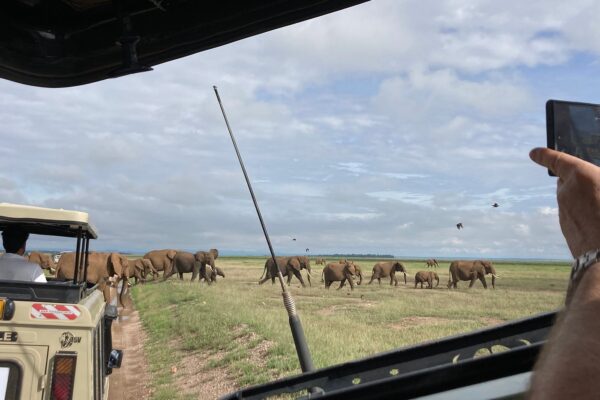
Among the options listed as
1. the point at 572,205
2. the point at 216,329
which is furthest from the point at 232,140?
the point at 216,329

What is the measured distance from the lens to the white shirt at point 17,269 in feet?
15.8

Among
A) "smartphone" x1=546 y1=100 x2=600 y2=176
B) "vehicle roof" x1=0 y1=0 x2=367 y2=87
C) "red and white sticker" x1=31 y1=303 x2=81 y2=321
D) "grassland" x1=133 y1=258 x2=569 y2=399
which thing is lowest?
"grassland" x1=133 y1=258 x2=569 y2=399

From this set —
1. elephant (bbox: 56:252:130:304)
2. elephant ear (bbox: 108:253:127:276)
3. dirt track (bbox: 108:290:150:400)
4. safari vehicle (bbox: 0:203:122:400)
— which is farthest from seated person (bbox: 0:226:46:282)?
elephant ear (bbox: 108:253:127:276)

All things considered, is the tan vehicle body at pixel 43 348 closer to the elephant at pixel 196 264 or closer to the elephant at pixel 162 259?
the elephant at pixel 196 264

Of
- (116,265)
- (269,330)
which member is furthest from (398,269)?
(269,330)

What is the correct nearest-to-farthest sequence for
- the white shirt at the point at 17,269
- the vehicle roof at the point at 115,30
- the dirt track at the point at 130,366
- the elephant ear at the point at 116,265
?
1. the vehicle roof at the point at 115,30
2. the white shirt at the point at 17,269
3. the dirt track at the point at 130,366
4. the elephant ear at the point at 116,265

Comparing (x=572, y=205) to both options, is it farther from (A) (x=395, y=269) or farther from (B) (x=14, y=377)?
(A) (x=395, y=269)

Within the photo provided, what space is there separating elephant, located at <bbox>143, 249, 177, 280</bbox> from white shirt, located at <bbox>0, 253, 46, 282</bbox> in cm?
3295

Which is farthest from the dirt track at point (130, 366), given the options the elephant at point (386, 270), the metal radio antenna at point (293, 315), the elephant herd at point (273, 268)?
the elephant at point (386, 270)

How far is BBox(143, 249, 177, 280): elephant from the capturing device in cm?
3738

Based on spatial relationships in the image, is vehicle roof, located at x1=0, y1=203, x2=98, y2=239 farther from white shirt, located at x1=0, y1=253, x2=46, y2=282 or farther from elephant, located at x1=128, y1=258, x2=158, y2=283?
elephant, located at x1=128, y1=258, x2=158, y2=283

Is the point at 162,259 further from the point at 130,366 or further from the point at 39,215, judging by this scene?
the point at 39,215

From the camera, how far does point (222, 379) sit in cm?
930

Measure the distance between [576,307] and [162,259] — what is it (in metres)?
38.2
